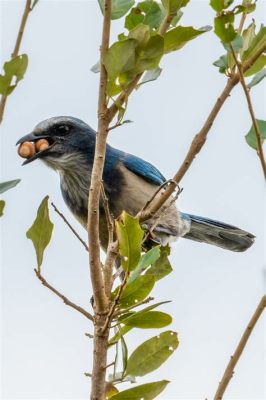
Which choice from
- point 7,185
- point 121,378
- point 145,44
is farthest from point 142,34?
point 121,378

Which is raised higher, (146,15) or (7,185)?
(146,15)

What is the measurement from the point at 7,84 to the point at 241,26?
1122 millimetres

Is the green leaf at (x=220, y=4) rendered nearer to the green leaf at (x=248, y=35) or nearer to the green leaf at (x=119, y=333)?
the green leaf at (x=248, y=35)

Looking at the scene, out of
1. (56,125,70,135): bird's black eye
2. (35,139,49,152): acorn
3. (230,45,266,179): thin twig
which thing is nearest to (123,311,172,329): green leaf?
(230,45,266,179): thin twig

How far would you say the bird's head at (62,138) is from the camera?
19.2ft

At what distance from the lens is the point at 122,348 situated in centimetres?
307

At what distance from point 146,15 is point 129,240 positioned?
0.92m

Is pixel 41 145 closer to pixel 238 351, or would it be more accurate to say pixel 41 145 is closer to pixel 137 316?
pixel 137 316

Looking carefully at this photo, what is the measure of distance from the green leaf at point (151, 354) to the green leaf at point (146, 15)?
4.07 feet

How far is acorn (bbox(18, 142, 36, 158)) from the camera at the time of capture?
18.2ft

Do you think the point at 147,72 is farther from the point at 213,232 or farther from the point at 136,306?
the point at 213,232

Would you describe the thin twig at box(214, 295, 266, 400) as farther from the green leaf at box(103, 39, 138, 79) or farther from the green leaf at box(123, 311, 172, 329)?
the green leaf at box(103, 39, 138, 79)

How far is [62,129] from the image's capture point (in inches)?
242

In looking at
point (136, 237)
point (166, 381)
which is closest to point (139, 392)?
point (166, 381)
